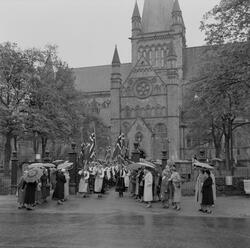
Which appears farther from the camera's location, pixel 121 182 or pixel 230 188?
pixel 230 188

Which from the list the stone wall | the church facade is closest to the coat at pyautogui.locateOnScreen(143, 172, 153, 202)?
the stone wall

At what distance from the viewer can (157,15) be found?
249 ft

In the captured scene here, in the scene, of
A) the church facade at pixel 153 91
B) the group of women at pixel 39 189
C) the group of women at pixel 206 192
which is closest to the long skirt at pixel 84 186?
the group of women at pixel 39 189

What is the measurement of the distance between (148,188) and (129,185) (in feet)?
15.2

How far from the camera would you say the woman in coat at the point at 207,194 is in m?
14.8

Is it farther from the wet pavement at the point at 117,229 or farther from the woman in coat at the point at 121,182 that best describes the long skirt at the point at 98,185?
the wet pavement at the point at 117,229

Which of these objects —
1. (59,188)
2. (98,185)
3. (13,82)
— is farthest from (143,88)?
(59,188)

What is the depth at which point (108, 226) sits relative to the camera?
1121 centimetres

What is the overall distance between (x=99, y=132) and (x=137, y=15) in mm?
29628

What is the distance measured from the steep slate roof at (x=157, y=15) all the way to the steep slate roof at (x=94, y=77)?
33.7 ft

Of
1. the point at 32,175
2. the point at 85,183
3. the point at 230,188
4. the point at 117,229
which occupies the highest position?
the point at 32,175

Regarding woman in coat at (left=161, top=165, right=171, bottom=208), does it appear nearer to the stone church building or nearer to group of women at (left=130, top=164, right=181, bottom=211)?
group of women at (left=130, top=164, right=181, bottom=211)

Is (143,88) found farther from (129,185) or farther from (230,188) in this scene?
(230,188)

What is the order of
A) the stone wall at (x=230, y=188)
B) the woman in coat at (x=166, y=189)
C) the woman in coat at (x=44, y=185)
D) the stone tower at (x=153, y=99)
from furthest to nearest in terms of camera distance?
the stone tower at (x=153, y=99), the stone wall at (x=230, y=188), the woman in coat at (x=44, y=185), the woman in coat at (x=166, y=189)
